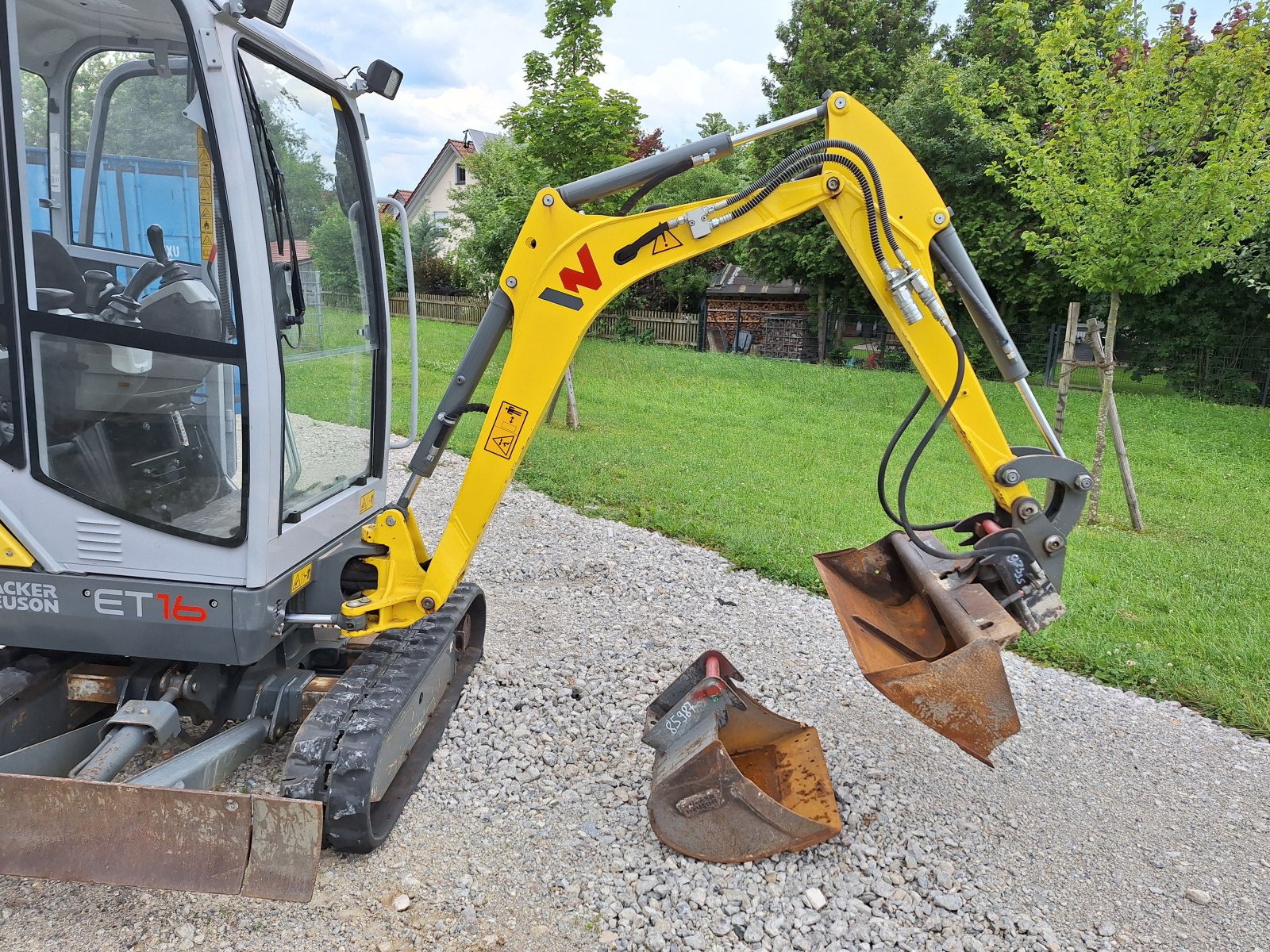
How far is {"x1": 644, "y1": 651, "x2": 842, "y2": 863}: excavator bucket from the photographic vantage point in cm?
297

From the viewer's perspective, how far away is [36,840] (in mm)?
2506

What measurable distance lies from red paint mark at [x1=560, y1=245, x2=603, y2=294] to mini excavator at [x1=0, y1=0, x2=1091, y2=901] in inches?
0.4

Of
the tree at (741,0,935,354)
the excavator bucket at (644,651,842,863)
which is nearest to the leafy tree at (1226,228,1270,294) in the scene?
the tree at (741,0,935,354)

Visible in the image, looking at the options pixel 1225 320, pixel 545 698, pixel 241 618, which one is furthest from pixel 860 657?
pixel 1225 320

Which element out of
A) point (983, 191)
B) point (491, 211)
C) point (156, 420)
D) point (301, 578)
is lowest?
point (301, 578)

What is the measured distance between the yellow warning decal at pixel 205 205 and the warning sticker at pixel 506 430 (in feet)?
3.53

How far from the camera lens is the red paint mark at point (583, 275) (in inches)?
122

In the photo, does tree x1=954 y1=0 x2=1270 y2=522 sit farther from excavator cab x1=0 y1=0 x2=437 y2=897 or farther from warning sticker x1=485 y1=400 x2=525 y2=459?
excavator cab x1=0 y1=0 x2=437 y2=897

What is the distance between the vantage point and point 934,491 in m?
8.63

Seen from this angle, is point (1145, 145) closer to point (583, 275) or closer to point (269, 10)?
point (583, 275)

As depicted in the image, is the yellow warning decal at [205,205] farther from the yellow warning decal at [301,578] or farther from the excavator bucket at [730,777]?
the excavator bucket at [730,777]

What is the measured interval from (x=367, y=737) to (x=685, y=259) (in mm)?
1939

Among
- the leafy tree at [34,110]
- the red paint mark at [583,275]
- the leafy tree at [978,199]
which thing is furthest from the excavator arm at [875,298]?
the leafy tree at [978,199]

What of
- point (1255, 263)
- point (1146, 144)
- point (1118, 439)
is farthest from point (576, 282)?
point (1255, 263)
